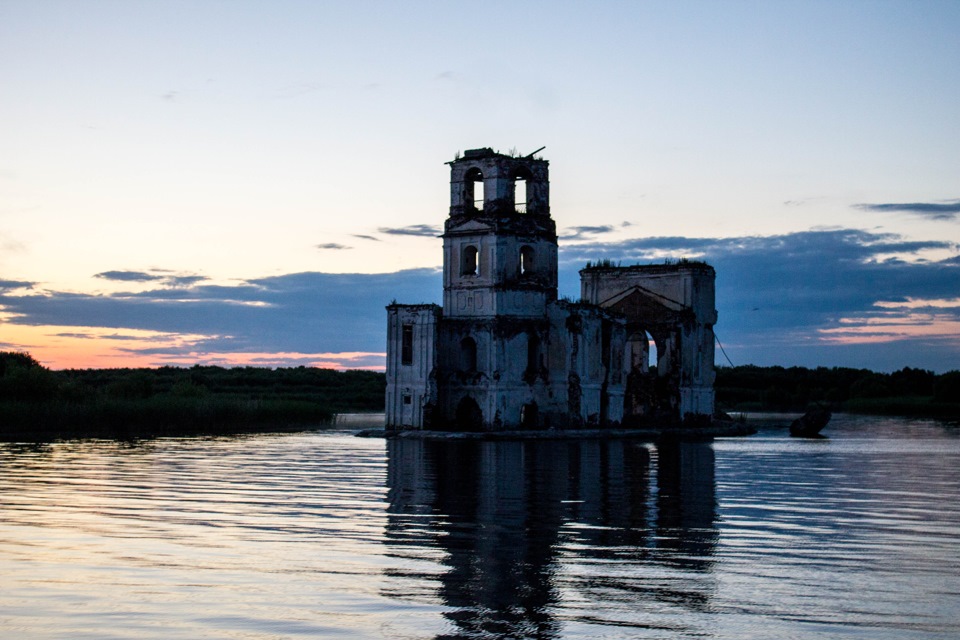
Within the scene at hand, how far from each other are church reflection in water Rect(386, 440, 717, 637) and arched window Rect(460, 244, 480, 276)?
22388 millimetres

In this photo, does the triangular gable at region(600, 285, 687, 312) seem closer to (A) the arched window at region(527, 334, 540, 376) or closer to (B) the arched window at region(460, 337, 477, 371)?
(A) the arched window at region(527, 334, 540, 376)

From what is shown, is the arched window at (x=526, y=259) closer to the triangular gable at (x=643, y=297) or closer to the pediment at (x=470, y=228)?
the pediment at (x=470, y=228)

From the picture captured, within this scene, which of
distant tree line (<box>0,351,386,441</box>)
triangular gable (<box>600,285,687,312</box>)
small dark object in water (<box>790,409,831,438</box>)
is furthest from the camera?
triangular gable (<box>600,285,687,312</box>)

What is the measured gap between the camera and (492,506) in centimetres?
2053

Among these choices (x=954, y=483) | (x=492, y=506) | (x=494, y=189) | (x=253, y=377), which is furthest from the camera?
(x=253, y=377)

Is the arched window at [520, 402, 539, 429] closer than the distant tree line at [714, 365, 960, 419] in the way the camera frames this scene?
Yes

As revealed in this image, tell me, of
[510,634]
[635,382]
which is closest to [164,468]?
[510,634]

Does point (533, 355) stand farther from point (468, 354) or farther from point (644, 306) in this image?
point (644, 306)

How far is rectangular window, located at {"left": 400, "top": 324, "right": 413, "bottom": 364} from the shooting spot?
52.3 meters

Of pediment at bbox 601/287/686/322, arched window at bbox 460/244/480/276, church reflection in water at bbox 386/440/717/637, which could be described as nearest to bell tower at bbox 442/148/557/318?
arched window at bbox 460/244/480/276

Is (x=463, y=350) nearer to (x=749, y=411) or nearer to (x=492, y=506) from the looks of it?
(x=492, y=506)

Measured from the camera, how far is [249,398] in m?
59.7

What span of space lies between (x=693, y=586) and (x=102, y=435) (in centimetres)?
3502

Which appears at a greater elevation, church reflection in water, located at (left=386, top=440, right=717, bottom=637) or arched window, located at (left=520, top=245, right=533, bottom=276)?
arched window, located at (left=520, top=245, right=533, bottom=276)
